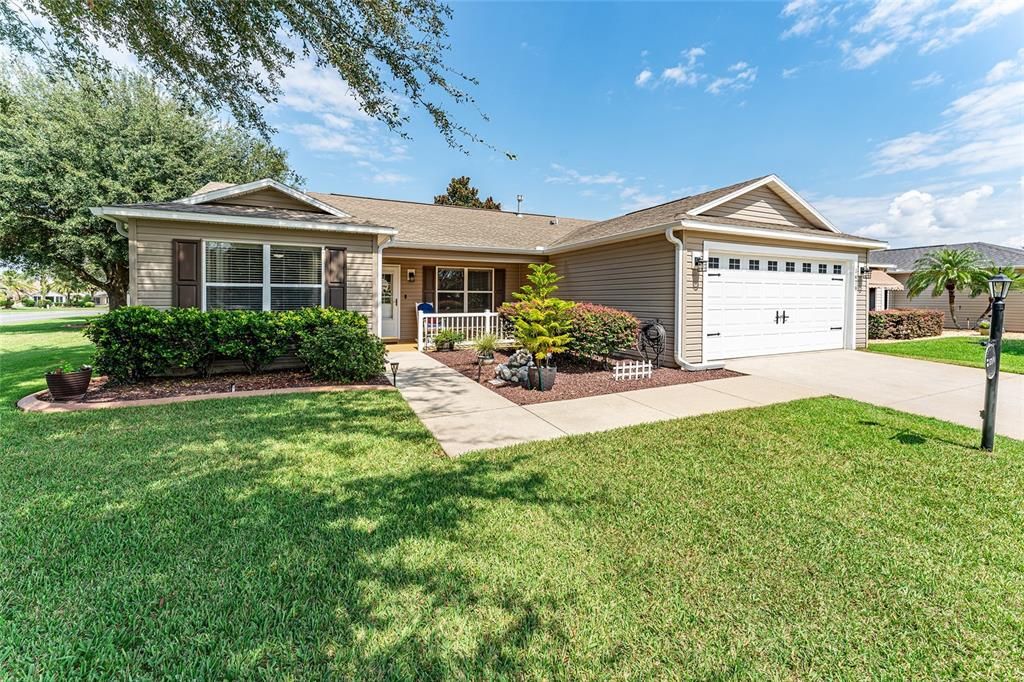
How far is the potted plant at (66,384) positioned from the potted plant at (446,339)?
6.73 metres

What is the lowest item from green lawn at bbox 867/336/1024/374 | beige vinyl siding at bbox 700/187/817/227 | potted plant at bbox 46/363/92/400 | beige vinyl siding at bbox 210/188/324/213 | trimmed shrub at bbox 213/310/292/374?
potted plant at bbox 46/363/92/400

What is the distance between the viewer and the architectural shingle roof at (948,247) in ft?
66.9

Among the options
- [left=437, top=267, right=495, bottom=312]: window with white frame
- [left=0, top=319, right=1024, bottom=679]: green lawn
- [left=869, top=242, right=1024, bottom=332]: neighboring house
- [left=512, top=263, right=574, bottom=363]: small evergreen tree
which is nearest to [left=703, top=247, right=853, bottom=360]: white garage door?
[left=512, top=263, right=574, bottom=363]: small evergreen tree

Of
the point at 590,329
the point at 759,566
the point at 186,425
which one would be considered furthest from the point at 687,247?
the point at 186,425

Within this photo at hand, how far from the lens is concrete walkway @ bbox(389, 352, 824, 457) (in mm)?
4922

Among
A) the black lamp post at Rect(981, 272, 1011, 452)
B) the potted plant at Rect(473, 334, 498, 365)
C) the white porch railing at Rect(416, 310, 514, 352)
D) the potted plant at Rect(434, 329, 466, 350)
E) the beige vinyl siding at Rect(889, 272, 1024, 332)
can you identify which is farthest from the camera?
the beige vinyl siding at Rect(889, 272, 1024, 332)

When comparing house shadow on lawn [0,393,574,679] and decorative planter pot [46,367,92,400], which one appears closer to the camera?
house shadow on lawn [0,393,574,679]

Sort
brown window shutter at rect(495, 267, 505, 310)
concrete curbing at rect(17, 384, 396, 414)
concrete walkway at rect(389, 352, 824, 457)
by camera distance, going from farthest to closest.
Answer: brown window shutter at rect(495, 267, 505, 310)
concrete curbing at rect(17, 384, 396, 414)
concrete walkway at rect(389, 352, 824, 457)

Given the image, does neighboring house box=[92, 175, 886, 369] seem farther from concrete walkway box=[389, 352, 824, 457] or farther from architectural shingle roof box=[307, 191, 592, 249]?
concrete walkway box=[389, 352, 824, 457]

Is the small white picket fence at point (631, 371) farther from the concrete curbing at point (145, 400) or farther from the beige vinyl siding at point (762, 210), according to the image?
the concrete curbing at point (145, 400)

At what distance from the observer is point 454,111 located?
629 centimetres

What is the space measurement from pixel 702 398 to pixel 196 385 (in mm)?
7954

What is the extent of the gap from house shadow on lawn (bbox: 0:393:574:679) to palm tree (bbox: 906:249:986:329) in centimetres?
2271

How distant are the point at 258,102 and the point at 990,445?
391 inches
